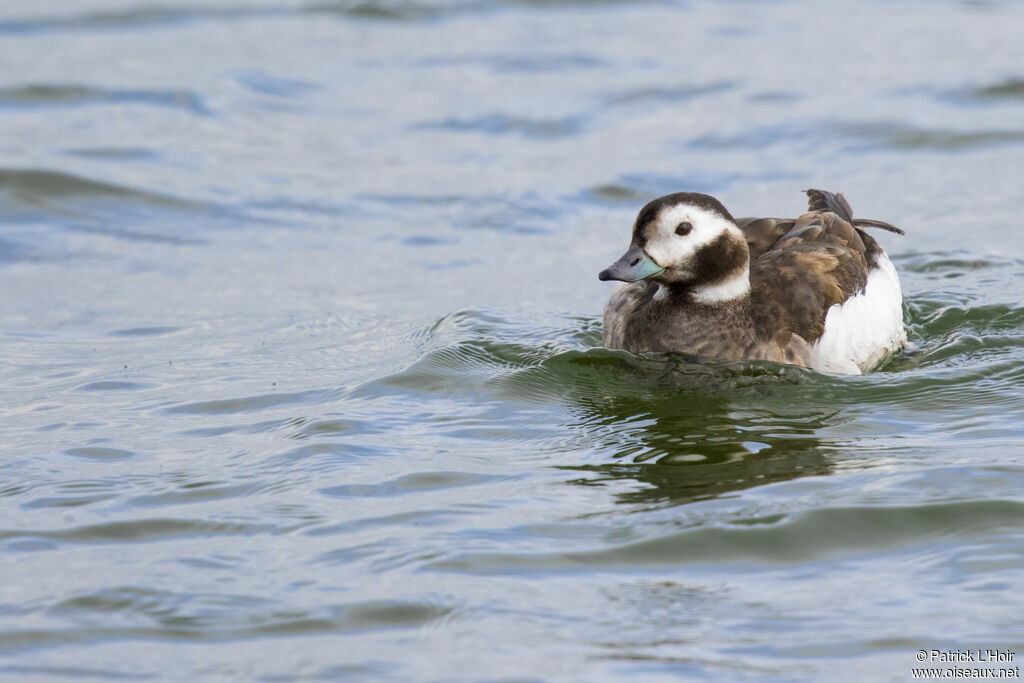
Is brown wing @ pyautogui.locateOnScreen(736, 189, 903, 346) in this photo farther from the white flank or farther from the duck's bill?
the duck's bill

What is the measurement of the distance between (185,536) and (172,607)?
0.77m

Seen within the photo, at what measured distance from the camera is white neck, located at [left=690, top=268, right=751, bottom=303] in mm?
8836

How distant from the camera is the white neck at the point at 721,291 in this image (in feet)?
29.0

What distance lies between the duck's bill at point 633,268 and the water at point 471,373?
686mm

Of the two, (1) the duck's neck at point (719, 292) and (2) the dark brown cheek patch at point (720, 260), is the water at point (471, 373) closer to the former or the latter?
(1) the duck's neck at point (719, 292)

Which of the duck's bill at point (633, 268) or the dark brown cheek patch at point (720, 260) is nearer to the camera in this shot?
the duck's bill at point (633, 268)

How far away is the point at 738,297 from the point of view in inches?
350

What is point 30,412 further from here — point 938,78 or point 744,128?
point 938,78

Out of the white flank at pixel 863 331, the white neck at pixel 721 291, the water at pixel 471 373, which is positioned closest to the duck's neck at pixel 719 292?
the white neck at pixel 721 291

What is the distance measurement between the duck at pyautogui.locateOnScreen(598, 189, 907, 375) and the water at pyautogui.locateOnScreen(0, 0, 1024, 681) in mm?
185

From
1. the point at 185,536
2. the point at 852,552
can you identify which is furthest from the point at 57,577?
the point at 852,552

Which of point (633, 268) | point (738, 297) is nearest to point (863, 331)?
point (738, 297)

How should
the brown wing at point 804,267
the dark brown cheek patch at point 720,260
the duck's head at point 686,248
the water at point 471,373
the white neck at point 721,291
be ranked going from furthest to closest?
1. the brown wing at point 804,267
2. the white neck at point 721,291
3. the dark brown cheek patch at point 720,260
4. the duck's head at point 686,248
5. the water at point 471,373

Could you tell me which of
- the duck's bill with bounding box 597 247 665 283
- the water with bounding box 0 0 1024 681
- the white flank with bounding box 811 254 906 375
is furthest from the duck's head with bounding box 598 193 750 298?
the white flank with bounding box 811 254 906 375
